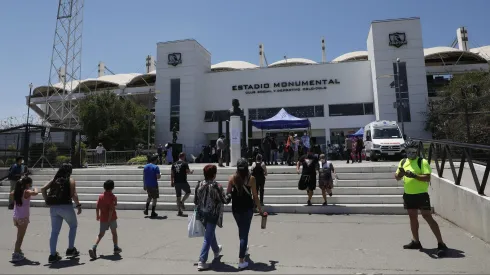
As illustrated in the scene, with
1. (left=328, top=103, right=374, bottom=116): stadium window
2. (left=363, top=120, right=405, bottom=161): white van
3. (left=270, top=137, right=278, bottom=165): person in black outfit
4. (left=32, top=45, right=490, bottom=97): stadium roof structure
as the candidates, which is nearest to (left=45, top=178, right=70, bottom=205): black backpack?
Result: (left=270, top=137, right=278, bottom=165): person in black outfit

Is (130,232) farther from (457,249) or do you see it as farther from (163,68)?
(163,68)

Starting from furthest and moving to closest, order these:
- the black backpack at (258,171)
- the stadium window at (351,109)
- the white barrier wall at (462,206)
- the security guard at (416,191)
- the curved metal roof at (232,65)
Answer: the curved metal roof at (232,65), the stadium window at (351,109), the black backpack at (258,171), the white barrier wall at (462,206), the security guard at (416,191)

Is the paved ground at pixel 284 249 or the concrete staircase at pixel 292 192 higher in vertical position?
the concrete staircase at pixel 292 192

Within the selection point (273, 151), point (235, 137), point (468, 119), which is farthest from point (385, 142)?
point (235, 137)

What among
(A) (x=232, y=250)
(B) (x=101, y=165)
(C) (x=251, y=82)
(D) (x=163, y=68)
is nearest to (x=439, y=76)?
(C) (x=251, y=82)

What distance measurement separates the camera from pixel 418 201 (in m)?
5.05

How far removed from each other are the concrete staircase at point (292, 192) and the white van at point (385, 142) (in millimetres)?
6742

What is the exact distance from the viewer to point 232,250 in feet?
17.4

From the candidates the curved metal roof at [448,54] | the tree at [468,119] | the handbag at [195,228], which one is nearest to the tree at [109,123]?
the tree at [468,119]

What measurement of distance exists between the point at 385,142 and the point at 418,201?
44.6 feet

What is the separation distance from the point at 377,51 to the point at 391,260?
29.6m

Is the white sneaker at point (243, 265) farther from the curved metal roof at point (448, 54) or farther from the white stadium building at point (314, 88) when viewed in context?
the curved metal roof at point (448, 54)

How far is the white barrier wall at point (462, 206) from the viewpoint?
17.5ft

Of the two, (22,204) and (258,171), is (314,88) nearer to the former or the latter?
(258,171)
